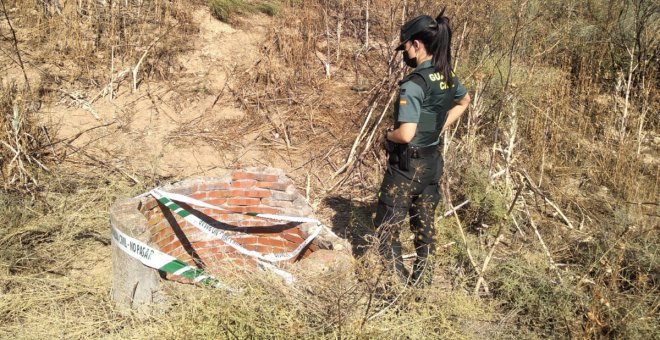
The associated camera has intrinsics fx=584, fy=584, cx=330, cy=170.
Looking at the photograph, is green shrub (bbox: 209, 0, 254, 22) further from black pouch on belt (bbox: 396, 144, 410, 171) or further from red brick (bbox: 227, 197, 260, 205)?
black pouch on belt (bbox: 396, 144, 410, 171)

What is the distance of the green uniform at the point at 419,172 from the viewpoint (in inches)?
128

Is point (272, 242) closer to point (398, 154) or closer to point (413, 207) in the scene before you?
point (413, 207)

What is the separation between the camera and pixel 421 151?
11.4ft

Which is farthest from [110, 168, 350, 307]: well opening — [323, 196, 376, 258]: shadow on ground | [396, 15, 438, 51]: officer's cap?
[396, 15, 438, 51]: officer's cap

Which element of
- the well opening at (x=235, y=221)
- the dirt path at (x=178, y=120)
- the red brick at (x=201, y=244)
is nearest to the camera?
the well opening at (x=235, y=221)

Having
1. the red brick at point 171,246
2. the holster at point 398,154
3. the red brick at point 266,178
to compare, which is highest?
the holster at point 398,154

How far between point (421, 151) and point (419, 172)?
5.0 inches

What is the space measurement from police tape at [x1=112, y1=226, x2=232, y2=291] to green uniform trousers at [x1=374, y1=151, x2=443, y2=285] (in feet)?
3.40

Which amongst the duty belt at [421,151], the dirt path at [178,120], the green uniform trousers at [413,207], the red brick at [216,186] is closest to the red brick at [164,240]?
the red brick at [216,186]

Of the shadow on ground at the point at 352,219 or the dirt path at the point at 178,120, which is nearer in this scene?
the shadow on ground at the point at 352,219

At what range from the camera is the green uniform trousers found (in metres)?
3.50

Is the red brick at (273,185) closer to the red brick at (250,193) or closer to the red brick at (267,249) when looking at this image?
the red brick at (250,193)

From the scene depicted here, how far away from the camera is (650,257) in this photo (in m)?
4.08

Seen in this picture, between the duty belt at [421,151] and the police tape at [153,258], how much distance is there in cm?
132
